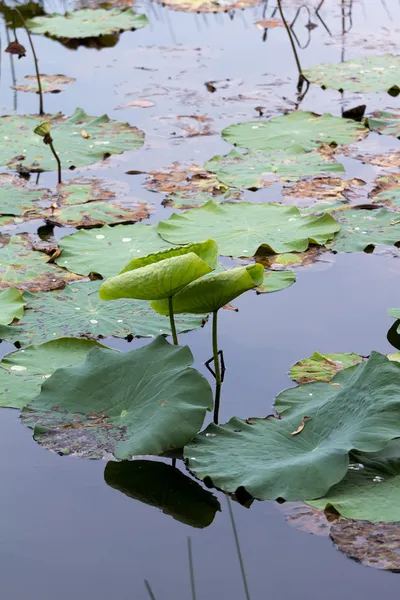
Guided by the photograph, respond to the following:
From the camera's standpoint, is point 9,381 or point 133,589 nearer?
point 133,589

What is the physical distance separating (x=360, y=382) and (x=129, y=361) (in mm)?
634

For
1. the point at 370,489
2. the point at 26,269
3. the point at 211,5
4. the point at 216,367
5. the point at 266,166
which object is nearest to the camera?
the point at 370,489

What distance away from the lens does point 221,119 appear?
4871 mm

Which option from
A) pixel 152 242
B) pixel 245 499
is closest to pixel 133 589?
pixel 245 499

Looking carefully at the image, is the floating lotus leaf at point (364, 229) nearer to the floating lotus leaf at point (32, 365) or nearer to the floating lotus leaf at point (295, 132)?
the floating lotus leaf at point (295, 132)

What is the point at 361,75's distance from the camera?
209 inches

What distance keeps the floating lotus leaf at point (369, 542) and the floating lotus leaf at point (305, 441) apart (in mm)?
101

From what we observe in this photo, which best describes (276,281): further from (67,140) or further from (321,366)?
(67,140)

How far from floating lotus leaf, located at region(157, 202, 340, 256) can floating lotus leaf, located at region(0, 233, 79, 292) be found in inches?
18.0

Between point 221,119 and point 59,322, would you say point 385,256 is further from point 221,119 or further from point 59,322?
point 221,119

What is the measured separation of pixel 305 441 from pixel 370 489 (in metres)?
0.19

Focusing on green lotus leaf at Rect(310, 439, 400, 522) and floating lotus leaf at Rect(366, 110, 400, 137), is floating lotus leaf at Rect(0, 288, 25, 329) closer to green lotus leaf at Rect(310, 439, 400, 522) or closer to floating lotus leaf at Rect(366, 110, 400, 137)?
green lotus leaf at Rect(310, 439, 400, 522)

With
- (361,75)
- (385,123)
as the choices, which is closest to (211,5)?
(361,75)

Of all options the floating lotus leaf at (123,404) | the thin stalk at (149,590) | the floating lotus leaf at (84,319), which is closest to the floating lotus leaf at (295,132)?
the floating lotus leaf at (84,319)
